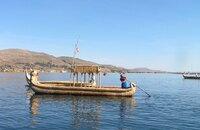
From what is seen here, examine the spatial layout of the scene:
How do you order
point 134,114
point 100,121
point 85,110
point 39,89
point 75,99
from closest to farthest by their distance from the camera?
point 100,121 < point 134,114 < point 85,110 < point 75,99 < point 39,89

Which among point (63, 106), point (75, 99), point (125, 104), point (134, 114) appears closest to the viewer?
point (134, 114)

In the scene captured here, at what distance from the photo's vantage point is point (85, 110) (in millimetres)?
39594

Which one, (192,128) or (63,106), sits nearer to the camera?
(192,128)

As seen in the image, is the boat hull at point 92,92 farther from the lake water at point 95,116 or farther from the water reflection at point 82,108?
the lake water at point 95,116

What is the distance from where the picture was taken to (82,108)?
4125 cm

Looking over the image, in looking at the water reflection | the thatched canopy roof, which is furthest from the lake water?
the thatched canopy roof

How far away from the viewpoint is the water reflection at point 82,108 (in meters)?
31.4

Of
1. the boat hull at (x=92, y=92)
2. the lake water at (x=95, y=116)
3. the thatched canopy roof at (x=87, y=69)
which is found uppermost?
the thatched canopy roof at (x=87, y=69)

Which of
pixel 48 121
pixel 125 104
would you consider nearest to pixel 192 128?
pixel 48 121

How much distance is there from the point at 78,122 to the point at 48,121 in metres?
2.99

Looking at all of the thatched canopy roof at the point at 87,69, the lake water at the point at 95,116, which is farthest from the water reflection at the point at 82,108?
the thatched canopy roof at the point at 87,69

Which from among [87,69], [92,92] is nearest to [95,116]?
[92,92]

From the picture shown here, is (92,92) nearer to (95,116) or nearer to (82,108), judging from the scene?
(82,108)

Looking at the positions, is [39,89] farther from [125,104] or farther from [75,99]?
[125,104]
